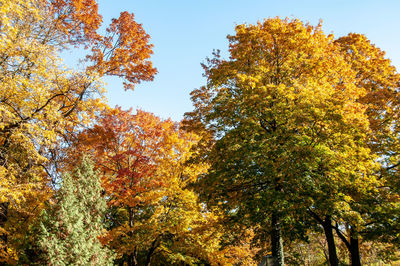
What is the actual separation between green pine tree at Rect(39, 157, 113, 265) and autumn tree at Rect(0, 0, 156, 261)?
97 centimetres

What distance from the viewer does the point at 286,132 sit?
383 inches

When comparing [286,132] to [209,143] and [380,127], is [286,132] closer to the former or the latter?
[209,143]

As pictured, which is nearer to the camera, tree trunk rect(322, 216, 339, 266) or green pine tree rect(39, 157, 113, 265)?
green pine tree rect(39, 157, 113, 265)

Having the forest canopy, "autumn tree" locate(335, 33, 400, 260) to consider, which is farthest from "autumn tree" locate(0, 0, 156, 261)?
"autumn tree" locate(335, 33, 400, 260)

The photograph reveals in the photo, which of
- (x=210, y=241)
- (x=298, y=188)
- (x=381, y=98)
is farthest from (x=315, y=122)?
(x=210, y=241)

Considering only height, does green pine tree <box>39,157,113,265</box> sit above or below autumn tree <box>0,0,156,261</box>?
below

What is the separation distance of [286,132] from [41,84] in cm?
904

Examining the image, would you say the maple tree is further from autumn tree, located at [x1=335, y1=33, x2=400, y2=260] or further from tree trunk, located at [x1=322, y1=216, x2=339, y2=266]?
autumn tree, located at [x1=335, y1=33, x2=400, y2=260]

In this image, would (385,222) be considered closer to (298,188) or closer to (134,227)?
(298,188)

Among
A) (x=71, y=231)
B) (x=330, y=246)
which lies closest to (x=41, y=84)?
(x=71, y=231)

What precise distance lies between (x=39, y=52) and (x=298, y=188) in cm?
1015

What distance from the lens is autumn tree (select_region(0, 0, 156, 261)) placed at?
7520 mm

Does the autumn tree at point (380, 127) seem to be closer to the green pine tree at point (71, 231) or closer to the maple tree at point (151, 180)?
the maple tree at point (151, 180)

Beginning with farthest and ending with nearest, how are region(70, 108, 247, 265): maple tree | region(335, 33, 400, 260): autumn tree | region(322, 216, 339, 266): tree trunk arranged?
1. region(70, 108, 247, 265): maple tree
2. region(322, 216, 339, 266): tree trunk
3. region(335, 33, 400, 260): autumn tree
